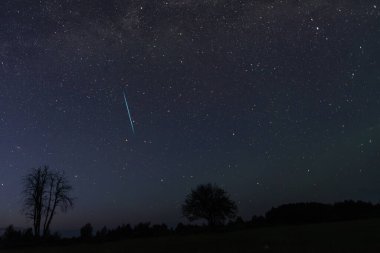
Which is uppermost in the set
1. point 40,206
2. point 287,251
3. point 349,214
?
point 40,206

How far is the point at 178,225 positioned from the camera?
171ft

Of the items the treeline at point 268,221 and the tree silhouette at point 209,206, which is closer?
the treeline at point 268,221

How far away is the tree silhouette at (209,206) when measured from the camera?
63.8 m

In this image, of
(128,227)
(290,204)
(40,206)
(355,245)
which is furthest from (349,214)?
(40,206)

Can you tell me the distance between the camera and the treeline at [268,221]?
43.2 metres

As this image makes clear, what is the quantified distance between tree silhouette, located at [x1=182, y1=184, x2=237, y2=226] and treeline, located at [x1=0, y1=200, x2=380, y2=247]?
766 cm

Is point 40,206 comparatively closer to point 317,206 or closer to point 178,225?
point 178,225

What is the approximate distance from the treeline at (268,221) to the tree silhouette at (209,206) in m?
7.66

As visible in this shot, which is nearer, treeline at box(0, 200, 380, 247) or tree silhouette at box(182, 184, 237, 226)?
treeline at box(0, 200, 380, 247)

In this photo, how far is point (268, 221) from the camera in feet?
160

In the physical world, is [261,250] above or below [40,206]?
below

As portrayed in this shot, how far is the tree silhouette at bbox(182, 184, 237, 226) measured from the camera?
209 ft

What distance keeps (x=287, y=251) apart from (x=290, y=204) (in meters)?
41.5

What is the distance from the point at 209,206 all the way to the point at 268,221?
52.7 ft
